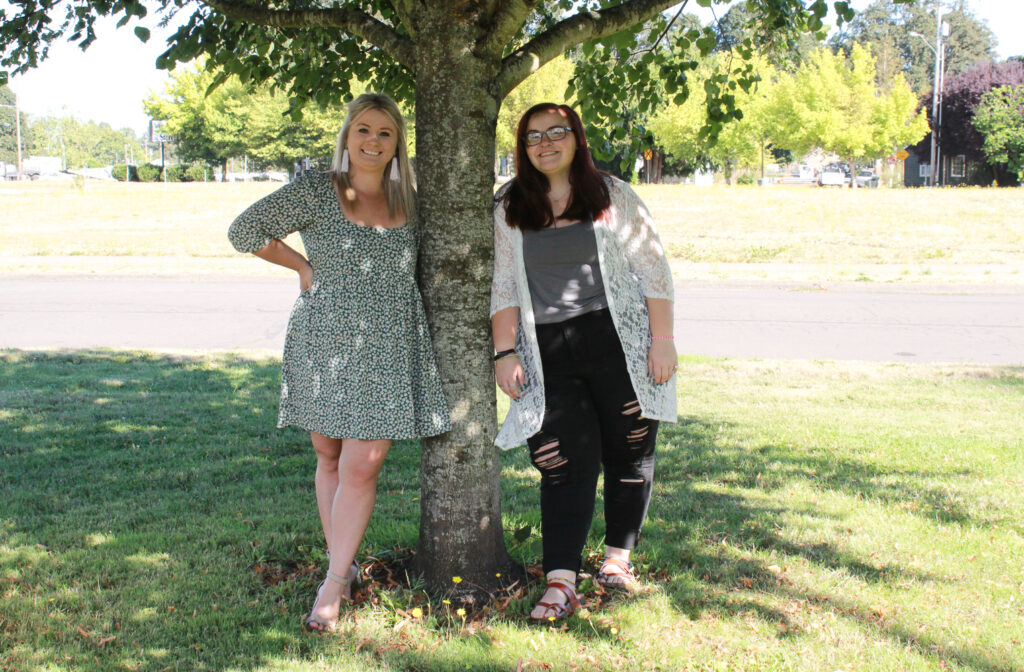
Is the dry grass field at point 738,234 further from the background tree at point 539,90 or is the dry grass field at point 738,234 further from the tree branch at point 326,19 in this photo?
the tree branch at point 326,19

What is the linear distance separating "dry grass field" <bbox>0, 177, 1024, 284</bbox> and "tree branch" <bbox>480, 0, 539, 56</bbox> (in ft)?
40.8

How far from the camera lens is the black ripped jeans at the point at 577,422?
3.27 metres

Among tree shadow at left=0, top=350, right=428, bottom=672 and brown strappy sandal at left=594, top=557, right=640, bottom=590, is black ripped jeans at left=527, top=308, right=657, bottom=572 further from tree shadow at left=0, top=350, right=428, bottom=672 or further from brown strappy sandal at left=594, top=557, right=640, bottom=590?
tree shadow at left=0, top=350, right=428, bottom=672

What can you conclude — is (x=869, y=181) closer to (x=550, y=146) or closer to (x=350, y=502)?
(x=550, y=146)

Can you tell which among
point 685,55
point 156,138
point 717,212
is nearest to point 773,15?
point 685,55

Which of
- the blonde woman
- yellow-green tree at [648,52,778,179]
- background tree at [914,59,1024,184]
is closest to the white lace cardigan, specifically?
the blonde woman

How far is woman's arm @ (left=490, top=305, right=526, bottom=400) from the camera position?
10.8 feet

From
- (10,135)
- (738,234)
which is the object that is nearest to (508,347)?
(738,234)

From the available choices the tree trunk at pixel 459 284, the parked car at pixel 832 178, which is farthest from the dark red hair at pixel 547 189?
the parked car at pixel 832 178

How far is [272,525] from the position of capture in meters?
4.14

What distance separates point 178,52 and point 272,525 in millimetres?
2130

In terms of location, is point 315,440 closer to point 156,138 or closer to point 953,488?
point 953,488

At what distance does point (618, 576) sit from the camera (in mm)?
3467

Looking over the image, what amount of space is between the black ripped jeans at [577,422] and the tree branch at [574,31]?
0.95 metres
